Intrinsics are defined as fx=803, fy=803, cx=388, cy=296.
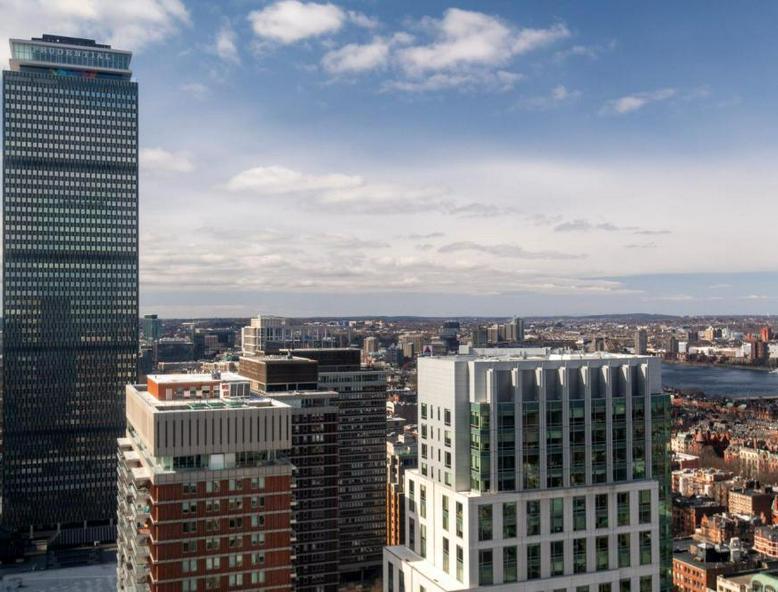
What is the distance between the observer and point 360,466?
112125 millimetres

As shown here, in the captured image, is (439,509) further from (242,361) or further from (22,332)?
(22,332)

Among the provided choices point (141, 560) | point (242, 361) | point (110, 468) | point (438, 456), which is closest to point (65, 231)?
point (110, 468)

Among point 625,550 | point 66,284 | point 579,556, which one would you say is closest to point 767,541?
point 625,550

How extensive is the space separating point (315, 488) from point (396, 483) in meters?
30.5

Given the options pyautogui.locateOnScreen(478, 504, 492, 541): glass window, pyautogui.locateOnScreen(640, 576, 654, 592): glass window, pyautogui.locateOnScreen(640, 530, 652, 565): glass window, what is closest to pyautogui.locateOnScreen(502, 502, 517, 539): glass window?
pyautogui.locateOnScreen(478, 504, 492, 541): glass window

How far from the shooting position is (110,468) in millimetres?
129375

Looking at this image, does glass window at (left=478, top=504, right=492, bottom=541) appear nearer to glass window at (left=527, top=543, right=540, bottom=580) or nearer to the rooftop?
glass window at (left=527, top=543, right=540, bottom=580)

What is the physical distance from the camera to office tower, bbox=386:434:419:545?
103m

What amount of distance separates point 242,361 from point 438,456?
70258 mm

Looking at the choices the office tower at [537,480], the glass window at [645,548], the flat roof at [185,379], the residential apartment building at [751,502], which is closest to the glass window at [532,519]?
the office tower at [537,480]

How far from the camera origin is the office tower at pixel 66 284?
4975 inches

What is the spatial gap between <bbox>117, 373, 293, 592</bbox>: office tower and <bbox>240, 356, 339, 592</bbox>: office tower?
36.6m

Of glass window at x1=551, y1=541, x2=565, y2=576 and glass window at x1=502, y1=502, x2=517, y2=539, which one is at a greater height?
glass window at x1=502, y1=502, x2=517, y2=539

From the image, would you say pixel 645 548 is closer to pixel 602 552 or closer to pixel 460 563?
pixel 602 552
